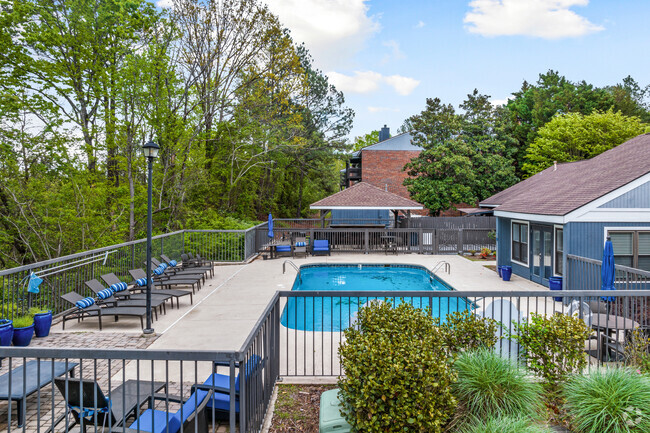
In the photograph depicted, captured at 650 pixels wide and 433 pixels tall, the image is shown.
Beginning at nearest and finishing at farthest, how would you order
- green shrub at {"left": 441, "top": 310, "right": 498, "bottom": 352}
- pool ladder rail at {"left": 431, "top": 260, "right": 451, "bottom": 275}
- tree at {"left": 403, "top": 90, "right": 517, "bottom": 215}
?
green shrub at {"left": 441, "top": 310, "right": 498, "bottom": 352}
pool ladder rail at {"left": 431, "top": 260, "right": 451, "bottom": 275}
tree at {"left": 403, "top": 90, "right": 517, "bottom": 215}

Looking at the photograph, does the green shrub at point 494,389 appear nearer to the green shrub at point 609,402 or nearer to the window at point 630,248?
the green shrub at point 609,402

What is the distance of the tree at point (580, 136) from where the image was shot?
26.1 meters

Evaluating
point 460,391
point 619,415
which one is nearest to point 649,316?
point 619,415

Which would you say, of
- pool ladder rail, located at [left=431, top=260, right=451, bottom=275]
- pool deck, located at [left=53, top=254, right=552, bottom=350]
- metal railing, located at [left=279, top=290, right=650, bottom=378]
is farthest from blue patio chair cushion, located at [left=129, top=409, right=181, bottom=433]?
pool ladder rail, located at [left=431, top=260, right=451, bottom=275]

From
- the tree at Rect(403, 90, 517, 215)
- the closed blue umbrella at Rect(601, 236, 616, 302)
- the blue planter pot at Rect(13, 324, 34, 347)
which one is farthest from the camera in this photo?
the tree at Rect(403, 90, 517, 215)

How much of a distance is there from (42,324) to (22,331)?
0.56 metres

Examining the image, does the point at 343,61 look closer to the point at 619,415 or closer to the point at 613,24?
the point at 613,24

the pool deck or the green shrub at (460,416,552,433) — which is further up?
the green shrub at (460,416,552,433)

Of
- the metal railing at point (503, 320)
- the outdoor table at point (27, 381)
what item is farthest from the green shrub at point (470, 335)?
the outdoor table at point (27, 381)

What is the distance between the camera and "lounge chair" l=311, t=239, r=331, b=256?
19.1 m

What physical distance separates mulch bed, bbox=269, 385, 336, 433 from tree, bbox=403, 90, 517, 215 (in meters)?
22.3

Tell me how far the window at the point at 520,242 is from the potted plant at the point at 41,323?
13.5 meters

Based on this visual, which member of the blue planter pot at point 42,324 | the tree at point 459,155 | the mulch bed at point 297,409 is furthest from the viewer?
the tree at point 459,155

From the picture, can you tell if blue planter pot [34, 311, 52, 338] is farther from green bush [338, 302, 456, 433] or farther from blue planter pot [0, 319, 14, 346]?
green bush [338, 302, 456, 433]
